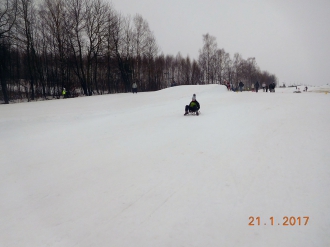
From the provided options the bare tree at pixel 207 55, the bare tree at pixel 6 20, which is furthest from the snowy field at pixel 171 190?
the bare tree at pixel 207 55

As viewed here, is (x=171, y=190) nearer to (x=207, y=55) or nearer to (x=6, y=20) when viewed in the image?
(x=6, y=20)

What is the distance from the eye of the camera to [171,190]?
3.86 m

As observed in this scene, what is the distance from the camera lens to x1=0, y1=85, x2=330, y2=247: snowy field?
285 centimetres

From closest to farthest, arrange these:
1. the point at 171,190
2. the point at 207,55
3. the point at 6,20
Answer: the point at 171,190
the point at 6,20
the point at 207,55

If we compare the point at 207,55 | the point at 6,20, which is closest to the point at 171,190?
the point at 6,20

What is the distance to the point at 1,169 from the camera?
5.27 m

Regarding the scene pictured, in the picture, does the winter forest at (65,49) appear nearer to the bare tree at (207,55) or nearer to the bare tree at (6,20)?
the bare tree at (6,20)

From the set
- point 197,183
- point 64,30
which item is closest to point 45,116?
point 197,183

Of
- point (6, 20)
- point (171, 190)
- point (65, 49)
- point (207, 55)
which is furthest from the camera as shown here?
point (207, 55)

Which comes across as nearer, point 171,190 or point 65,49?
point 171,190

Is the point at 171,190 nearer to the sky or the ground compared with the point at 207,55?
nearer to the ground

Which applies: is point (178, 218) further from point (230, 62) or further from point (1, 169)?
point (230, 62)

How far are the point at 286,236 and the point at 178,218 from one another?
162cm

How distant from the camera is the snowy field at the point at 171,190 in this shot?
112 inches
